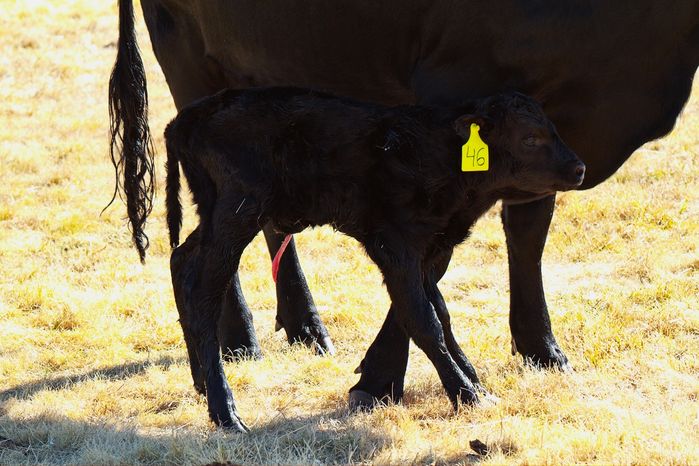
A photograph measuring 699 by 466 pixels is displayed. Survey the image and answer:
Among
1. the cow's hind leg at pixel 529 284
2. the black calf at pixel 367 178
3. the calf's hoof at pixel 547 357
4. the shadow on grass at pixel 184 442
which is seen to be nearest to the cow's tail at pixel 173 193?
the black calf at pixel 367 178

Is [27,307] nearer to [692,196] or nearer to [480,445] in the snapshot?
[480,445]

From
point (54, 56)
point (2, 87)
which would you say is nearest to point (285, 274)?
point (2, 87)

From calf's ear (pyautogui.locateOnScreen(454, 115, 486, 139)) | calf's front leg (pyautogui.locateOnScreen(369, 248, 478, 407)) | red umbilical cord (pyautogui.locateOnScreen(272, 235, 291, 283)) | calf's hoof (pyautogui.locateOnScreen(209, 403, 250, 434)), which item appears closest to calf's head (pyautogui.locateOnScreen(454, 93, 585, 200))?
calf's ear (pyautogui.locateOnScreen(454, 115, 486, 139))

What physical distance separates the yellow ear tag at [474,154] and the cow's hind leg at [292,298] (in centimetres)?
211

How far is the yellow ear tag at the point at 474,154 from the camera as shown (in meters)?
4.59

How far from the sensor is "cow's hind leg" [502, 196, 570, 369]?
566 centimetres

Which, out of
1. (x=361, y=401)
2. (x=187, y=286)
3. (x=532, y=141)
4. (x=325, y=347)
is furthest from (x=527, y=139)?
(x=325, y=347)

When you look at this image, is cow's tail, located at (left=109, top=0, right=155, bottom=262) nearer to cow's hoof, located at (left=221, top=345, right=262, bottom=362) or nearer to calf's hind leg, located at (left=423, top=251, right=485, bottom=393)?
cow's hoof, located at (left=221, top=345, right=262, bottom=362)

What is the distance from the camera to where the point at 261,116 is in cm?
483

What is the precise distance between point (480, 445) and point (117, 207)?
18.6 feet

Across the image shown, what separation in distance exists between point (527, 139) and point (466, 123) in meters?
0.26

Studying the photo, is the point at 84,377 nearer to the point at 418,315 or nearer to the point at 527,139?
the point at 418,315

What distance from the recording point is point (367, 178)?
4.74 metres

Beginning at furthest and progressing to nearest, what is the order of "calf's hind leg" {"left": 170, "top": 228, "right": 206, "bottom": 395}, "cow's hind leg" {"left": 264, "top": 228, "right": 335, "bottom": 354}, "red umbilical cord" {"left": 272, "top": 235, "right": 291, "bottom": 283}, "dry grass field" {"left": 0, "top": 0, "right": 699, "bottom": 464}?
"cow's hind leg" {"left": 264, "top": 228, "right": 335, "bottom": 354}
"red umbilical cord" {"left": 272, "top": 235, "right": 291, "bottom": 283}
"calf's hind leg" {"left": 170, "top": 228, "right": 206, "bottom": 395}
"dry grass field" {"left": 0, "top": 0, "right": 699, "bottom": 464}
